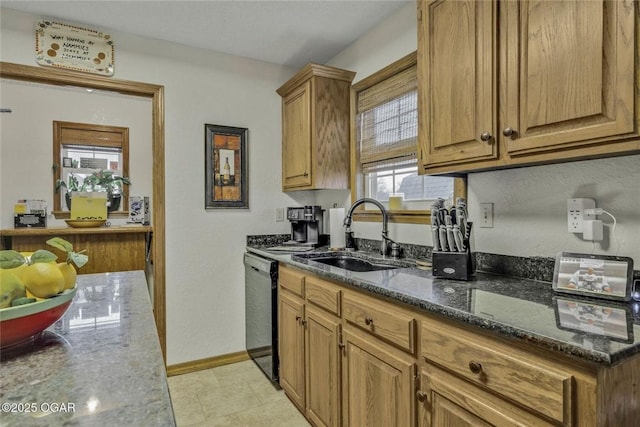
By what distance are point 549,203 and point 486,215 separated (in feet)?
0.98

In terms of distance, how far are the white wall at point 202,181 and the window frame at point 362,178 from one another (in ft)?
2.58

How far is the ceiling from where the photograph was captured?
2260 mm

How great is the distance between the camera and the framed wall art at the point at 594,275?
45.1 inches

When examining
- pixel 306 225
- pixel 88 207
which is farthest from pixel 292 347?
pixel 88 207

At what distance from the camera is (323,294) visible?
1.84 m

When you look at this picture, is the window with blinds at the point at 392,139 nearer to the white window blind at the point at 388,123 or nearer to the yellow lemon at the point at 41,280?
the white window blind at the point at 388,123

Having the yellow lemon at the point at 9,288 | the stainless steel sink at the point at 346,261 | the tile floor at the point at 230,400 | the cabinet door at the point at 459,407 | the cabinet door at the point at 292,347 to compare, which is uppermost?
the yellow lemon at the point at 9,288

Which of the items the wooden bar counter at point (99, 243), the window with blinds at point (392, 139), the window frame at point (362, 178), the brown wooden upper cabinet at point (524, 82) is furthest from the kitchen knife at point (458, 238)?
the wooden bar counter at point (99, 243)

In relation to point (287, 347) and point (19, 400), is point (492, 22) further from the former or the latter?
point (287, 347)

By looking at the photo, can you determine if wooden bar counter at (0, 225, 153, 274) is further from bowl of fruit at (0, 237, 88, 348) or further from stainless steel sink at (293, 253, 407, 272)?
bowl of fruit at (0, 237, 88, 348)

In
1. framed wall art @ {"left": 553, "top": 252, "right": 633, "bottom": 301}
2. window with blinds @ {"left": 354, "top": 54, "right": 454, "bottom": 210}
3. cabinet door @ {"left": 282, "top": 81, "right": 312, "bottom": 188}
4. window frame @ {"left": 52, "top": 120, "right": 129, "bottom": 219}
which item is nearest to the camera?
framed wall art @ {"left": 553, "top": 252, "right": 633, "bottom": 301}

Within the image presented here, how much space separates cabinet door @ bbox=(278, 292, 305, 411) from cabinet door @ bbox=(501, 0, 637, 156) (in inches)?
57.7

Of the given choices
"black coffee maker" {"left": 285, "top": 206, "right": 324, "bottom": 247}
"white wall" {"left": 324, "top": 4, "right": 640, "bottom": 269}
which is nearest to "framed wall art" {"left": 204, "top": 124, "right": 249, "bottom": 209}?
"black coffee maker" {"left": 285, "top": 206, "right": 324, "bottom": 247}

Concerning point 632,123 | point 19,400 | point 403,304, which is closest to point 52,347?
point 19,400
